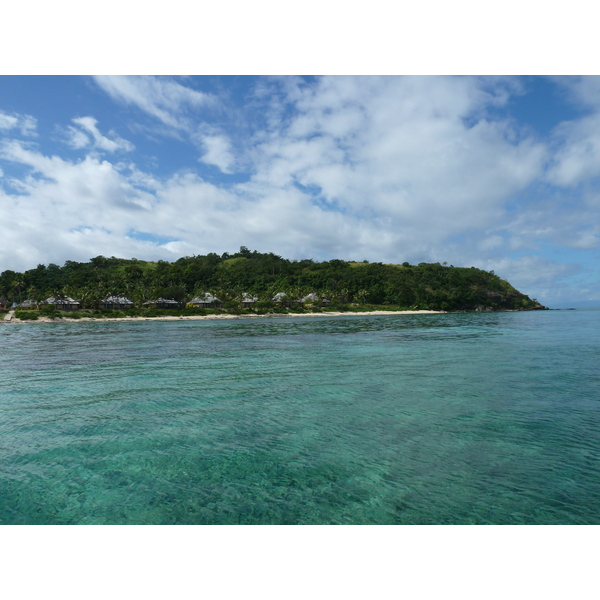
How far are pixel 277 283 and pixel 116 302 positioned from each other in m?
→ 64.2

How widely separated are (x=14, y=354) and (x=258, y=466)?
25.5 m

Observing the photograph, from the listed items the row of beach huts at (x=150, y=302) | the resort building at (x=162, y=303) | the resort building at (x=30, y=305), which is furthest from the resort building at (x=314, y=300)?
the resort building at (x=30, y=305)

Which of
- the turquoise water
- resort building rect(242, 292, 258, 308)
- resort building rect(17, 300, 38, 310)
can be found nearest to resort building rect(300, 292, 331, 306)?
resort building rect(242, 292, 258, 308)

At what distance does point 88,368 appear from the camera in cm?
1875

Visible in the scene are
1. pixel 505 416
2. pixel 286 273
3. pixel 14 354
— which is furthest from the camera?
pixel 286 273

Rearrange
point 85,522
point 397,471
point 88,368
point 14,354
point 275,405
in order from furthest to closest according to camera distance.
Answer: point 14,354 < point 88,368 < point 275,405 < point 397,471 < point 85,522

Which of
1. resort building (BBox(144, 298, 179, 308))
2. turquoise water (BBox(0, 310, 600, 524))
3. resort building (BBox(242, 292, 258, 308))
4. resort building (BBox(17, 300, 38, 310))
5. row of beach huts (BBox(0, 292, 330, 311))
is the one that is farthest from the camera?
resort building (BBox(242, 292, 258, 308))

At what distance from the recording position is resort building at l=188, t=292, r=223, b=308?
10243 cm

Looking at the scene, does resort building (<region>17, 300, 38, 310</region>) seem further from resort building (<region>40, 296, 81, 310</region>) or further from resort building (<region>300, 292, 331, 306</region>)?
resort building (<region>300, 292, 331, 306</region>)

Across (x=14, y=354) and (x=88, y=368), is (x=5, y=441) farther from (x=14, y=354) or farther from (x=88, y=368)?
(x=14, y=354)

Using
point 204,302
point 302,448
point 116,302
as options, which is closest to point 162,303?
point 204,302

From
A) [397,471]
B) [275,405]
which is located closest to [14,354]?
[275,405]

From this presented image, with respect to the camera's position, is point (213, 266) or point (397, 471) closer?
point (397, 471)

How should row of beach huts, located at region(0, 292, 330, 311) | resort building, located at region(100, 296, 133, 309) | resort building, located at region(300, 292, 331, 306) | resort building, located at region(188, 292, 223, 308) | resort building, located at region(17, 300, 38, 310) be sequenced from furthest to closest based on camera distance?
resort building, located at region(300, 292, 331, 306) < resort building, located at region(188, 292, 223, 308) < resort building, located at region(100, 296, 133, 309) < resort building, located at region(17, 300, 38, 310) < row of beach huts, located at region(0, 292, 330, 311)
